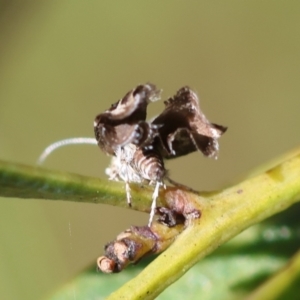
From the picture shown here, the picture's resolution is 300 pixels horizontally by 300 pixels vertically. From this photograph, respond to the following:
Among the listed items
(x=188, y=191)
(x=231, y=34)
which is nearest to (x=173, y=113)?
(x=188, y=191)

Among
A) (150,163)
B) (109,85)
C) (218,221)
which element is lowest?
(218,221)

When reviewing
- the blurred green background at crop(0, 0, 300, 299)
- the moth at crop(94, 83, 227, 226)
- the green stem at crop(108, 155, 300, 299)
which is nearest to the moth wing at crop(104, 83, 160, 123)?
the moth at crop(94, 83, 227, 226)

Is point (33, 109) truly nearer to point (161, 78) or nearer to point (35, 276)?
point (161, 78)

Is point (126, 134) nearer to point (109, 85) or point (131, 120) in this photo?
point (131, 120)

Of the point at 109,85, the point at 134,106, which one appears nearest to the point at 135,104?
the point at 134,106

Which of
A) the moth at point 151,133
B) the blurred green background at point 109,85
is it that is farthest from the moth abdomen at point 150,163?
the blurred green background at point 109,85

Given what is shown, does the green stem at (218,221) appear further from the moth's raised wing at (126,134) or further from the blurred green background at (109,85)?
the blurred green background at (109,85)

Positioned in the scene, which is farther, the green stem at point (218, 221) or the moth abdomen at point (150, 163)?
the moth abdomen at point (150, 163)

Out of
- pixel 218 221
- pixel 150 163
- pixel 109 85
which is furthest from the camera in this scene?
pixel 109 85

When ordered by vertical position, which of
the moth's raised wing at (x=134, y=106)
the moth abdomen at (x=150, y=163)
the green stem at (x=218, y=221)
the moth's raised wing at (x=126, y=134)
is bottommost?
the green stem at (x=218, y=221)

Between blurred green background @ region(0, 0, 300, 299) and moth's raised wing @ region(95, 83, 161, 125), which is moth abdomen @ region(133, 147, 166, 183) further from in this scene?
blurred green background @ region(0, 0, 300, 299)
